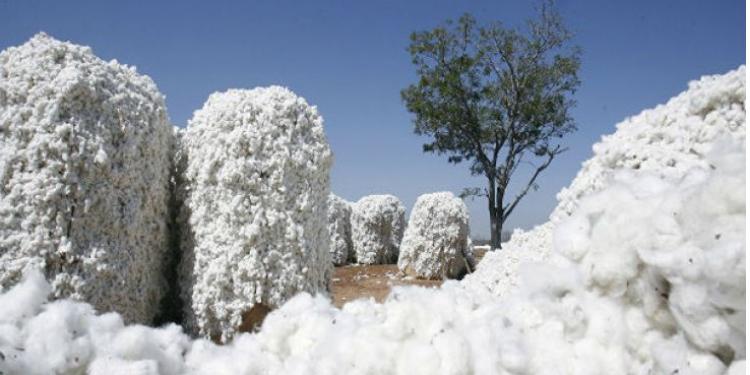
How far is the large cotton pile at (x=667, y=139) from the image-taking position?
1734 millimetres

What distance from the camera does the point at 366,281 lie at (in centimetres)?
1393

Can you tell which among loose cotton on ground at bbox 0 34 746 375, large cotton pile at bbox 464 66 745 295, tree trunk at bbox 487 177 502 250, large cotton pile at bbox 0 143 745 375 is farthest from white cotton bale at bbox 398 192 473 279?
large cotton pile at bbox 0 143 745 375

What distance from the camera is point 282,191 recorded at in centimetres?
397

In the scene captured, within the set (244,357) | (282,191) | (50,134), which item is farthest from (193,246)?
(244,357)

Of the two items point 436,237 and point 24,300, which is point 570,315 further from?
point 436,237

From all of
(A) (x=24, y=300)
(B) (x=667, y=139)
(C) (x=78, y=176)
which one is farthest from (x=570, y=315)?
(C) (x=78, y=176)

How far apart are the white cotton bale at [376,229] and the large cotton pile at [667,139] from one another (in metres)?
15.2

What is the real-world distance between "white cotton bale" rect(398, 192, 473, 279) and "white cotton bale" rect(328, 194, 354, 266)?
3594mm

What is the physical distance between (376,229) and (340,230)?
3.95 feet

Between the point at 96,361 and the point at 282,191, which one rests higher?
the point at 282,191

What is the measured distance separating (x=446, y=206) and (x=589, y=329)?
1287 centimetres

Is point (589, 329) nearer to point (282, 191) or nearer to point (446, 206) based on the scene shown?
point (282, 191)

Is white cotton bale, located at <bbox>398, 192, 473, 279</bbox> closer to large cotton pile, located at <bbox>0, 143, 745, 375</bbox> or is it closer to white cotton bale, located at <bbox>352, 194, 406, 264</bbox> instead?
white cotton bale, located at <bbox>352, 194, 406, 264</bbox>

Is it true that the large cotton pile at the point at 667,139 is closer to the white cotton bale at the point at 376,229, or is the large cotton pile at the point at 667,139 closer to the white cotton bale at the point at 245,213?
the white cotton bale at the point at 245,213
